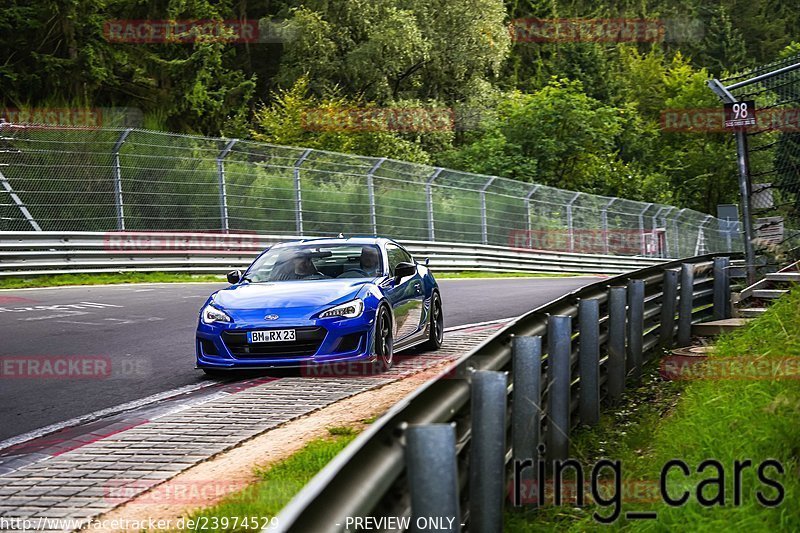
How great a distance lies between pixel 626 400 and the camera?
9.03 metres

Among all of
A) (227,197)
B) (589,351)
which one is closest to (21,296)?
(227,197)

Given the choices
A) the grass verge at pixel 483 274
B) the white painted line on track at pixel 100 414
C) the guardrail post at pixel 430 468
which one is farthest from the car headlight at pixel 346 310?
the grass verge at pixel 483 274

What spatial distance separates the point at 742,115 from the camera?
1195 cm

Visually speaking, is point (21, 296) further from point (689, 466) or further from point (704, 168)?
point (704, 168)

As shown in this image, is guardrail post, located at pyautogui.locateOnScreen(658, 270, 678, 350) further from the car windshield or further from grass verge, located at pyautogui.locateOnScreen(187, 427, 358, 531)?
grass verge, located at pyautogui.locateOnScreen(187, 427, 358, 531)

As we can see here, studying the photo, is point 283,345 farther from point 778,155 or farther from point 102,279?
point 102,279

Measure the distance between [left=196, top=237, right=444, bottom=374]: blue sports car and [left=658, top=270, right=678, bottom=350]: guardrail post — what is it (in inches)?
101

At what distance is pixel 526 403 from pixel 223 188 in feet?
66.5

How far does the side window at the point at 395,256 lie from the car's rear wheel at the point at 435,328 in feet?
1.76

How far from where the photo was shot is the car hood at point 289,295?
34.4 ft

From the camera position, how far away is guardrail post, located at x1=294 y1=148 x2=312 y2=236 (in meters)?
27.3

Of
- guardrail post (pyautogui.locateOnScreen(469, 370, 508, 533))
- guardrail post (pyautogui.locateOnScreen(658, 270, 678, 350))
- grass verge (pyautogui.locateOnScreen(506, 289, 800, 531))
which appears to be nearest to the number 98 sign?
guardrail post (pyautogui.locateOnScreen(658, 270, 678, 350))

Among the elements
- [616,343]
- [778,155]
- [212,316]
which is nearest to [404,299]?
[212,316]

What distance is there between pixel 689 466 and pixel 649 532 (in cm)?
83
